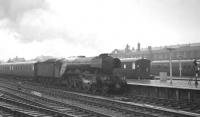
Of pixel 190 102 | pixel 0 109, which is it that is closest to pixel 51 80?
pixel 0 109

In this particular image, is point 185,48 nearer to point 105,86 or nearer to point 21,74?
point 21,74

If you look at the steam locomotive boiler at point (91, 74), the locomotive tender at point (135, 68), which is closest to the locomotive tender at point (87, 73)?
the steam locomotive boiler at point (91, 74)

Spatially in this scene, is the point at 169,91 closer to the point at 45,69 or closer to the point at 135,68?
the point at 135,68

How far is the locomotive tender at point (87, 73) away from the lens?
55.9ft

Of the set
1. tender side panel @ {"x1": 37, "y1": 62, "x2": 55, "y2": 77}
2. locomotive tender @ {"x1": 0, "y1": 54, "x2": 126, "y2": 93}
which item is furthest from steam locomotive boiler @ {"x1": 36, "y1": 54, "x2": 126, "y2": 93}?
tender side panel @ {"x1": 37, "y1": 62, "x2": 55, "y2": 77}

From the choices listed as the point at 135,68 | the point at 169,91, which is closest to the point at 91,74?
the point at 169,91

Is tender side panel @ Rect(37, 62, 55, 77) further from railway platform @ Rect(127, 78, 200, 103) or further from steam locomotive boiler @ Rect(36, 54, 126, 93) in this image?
railway platform @ Rect(127, 78, 200, 103)

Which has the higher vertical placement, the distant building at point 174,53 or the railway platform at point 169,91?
the distant building at point 174,53

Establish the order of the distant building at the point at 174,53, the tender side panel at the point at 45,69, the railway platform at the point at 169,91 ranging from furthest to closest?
the distant building at the point at 174,53, the tender side panel at the point at 45,69, the railway platform at the point at 169,91

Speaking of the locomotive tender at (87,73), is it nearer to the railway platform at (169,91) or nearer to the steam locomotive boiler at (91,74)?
the steam locomotive boiler at (91,74)

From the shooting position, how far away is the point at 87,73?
18.1m

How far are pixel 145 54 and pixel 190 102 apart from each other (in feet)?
232

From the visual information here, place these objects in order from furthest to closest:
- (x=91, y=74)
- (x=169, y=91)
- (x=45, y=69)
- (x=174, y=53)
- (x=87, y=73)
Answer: (x=174, y=53), (x=45, y=69), (x=87, y=73), (x=91, y=74), (x=169, y=91)

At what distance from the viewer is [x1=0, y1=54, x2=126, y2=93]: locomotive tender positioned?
17.0 m
